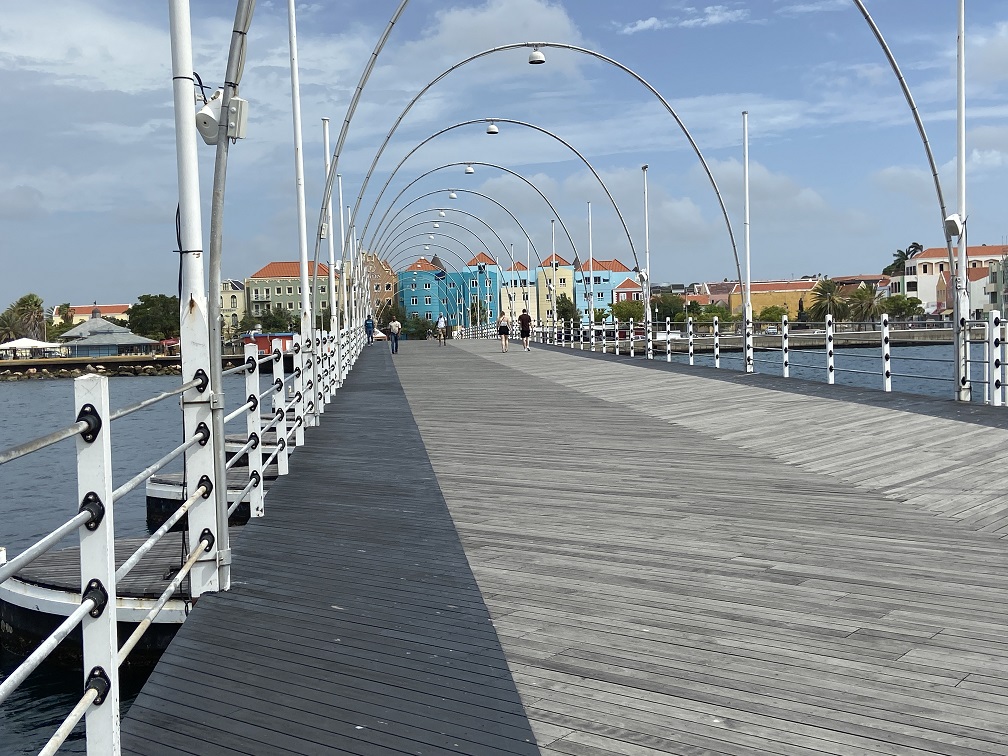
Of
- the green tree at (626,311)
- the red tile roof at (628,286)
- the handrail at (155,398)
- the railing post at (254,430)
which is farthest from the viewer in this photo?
the red tile roof at (628,286)

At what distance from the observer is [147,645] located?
669 cm

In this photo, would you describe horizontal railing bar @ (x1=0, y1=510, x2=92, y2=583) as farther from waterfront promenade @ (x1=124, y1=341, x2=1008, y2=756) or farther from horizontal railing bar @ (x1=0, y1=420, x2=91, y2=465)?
waterfront promenade @ (x1=124, y1=341, x2=1008, y2=756)

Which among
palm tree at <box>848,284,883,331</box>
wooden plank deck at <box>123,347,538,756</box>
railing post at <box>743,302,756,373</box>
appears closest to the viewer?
wooden plank deck at <box>123,347,538,756</box>

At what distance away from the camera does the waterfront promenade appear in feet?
12.2

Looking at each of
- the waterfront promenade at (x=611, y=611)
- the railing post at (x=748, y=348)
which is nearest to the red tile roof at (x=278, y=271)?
the railing post at (x=748, y=348)

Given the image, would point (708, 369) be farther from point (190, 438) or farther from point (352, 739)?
point (352, 739)

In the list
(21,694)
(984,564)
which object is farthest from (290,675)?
(21,694)

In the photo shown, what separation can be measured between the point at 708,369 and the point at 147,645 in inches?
761

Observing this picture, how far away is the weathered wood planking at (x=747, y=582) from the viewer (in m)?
3.72

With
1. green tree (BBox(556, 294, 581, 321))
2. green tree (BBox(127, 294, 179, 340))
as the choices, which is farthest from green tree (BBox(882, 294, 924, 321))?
green tree (BBox(127, 294, 179, 340))

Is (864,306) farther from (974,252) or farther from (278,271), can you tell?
(278,271)

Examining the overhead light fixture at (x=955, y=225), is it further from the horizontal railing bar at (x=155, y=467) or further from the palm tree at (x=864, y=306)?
the palm tree at (x=864, y=306)

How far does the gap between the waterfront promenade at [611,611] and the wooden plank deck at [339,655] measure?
0.02 m

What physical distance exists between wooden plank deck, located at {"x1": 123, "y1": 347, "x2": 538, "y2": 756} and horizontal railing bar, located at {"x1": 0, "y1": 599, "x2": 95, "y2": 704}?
0.68 m
